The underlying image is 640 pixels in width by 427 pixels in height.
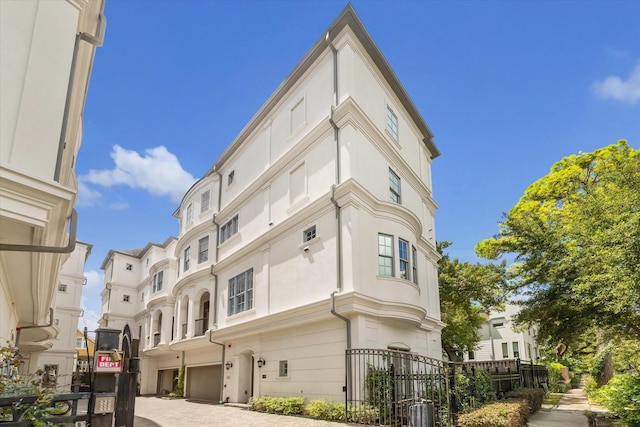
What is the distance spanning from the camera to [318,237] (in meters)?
15.4

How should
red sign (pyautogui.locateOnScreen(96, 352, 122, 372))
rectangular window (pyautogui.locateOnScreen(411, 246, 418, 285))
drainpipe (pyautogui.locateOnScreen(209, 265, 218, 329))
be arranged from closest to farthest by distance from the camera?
red sign (pyautogui.locateOnScreen(96, 352, 122, 372))
rectangular window (pyautogui.locateOnScreen(411, 246, 418, 285))
drainpipe (pyautogui.locateOnScreen(209, 265, 218, 329))

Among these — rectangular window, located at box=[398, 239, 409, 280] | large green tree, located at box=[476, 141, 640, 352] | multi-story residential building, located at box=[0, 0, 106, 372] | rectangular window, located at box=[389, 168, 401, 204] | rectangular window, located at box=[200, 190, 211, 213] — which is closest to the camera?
multi-story residential building, located at box=[0, 0, 106, 372]

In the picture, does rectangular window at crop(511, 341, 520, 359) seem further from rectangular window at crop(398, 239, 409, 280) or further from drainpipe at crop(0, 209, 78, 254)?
drainpipe at crop(0, 209, 78, 254)

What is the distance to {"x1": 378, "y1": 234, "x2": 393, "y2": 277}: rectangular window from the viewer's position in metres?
15.0

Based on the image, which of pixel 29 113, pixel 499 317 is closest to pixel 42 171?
pixel 29 113

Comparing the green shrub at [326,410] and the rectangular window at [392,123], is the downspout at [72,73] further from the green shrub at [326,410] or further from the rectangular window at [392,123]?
the rectangular window at [392,123]

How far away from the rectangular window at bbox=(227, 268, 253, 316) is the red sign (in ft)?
40.1

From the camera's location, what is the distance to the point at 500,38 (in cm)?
1281

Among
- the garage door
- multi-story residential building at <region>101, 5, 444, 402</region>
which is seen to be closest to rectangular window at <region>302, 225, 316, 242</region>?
multi-story residential building at <region>101, 5, 444, 402</region>

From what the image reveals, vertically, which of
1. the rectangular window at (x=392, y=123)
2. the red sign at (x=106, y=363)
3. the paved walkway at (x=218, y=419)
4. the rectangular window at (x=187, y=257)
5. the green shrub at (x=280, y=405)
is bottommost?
the paved walkway at (x=218, y=419)

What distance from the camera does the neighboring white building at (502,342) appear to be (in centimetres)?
3953

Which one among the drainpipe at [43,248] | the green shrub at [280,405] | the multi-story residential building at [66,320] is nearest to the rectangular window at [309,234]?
the green shrub at [280,405]

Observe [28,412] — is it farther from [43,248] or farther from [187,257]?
[187,257]

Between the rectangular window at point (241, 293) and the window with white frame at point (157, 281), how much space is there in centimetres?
1373
